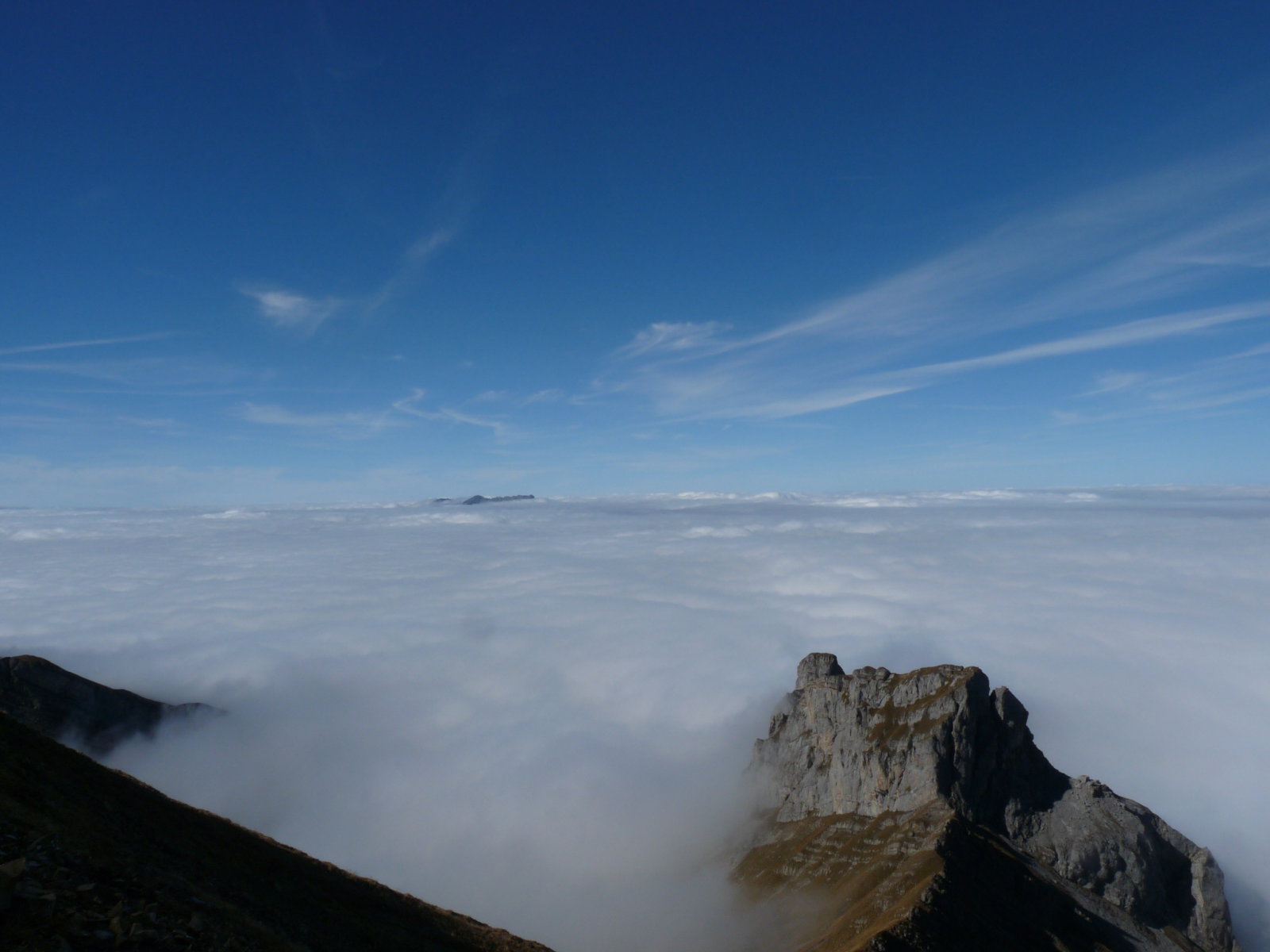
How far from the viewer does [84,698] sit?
6747 inches

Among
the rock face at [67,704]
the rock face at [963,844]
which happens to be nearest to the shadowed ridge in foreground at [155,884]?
the rock face at [963,844]

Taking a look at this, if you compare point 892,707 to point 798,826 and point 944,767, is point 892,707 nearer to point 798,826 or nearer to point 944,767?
point 944,767

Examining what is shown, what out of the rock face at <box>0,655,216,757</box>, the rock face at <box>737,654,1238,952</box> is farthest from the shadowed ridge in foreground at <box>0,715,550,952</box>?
the rock face at <box>0,655,216,757</box>

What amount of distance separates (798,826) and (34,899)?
15329 centimetres

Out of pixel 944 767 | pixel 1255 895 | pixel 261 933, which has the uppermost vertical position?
pixel 261 933

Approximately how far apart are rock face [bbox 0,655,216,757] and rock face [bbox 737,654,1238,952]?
582 feet

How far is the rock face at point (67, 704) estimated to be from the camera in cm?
15675

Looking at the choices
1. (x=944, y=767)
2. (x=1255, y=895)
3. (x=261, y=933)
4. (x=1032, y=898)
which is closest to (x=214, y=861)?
(x=261, y=933)

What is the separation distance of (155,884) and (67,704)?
186748 millimetres

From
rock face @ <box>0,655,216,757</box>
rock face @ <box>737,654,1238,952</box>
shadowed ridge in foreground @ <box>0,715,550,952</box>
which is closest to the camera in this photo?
shadowed ridge in foreground @ <box>0,715,550,952</box>

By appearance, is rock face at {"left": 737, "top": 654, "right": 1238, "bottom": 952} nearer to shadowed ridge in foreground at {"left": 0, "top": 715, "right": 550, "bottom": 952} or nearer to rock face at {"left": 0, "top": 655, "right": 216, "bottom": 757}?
shadowed ridge in foreground at {"left": 0, "top": 715, "right": 550, "bottom": 952}

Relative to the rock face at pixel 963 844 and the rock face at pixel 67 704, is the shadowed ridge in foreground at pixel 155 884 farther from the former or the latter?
the rock face at pixel 67 704

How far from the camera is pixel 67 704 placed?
547ft

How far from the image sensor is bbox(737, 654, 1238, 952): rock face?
88875mm
